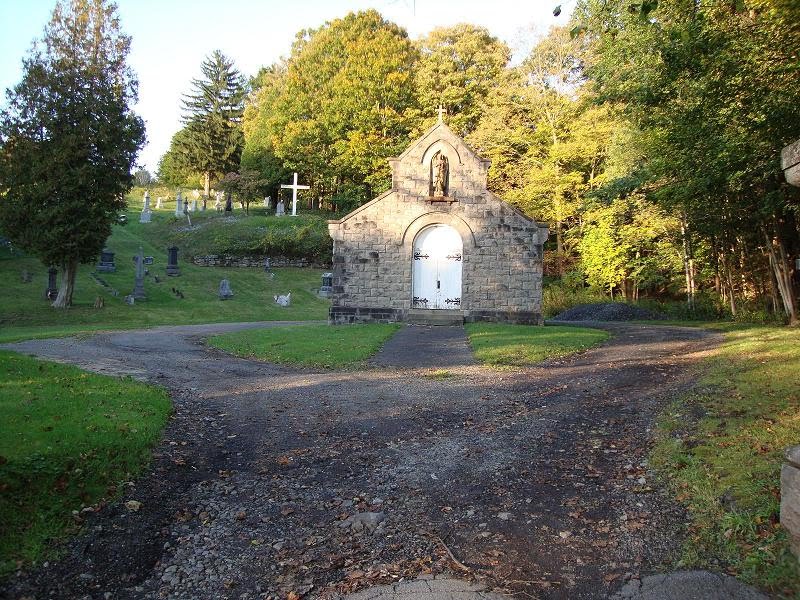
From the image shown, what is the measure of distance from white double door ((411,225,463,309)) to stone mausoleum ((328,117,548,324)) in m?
0.04

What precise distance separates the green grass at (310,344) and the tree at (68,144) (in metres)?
11.6

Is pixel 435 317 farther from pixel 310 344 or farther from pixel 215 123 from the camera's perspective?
pixel 215 123

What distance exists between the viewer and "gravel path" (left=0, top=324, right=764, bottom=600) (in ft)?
13.3

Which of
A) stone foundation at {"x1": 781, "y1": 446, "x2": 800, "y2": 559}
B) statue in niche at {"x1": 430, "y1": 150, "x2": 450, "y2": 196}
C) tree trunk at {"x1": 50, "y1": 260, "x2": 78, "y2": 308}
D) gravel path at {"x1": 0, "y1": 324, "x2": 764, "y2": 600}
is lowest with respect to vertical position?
gravel path at {"x1": 0, "y1": 324, "x2": 764, "y2": 600}

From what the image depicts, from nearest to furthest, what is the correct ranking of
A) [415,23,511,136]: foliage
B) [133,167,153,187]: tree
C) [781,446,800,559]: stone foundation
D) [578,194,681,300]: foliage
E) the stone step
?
[781,446,800,559]: stone foundation < the stone step < [578,194,681,300]: foliage < [415,23,511,136]: foliage < [133,167,153,187]: tree

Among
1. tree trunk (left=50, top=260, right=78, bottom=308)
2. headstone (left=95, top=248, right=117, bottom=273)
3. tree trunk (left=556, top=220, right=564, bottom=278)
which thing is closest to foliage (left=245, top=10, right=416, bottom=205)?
tree trunk (left=556, top=220, right=564, bottom=278)

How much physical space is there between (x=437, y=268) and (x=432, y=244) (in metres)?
0.90

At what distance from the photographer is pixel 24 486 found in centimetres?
490

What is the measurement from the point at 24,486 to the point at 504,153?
1405 inches

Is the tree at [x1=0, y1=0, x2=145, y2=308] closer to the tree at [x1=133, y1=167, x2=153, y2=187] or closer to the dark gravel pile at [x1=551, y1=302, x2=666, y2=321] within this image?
the dark gravel pile at [x1=551, y1=302, x2=666, y2=321]

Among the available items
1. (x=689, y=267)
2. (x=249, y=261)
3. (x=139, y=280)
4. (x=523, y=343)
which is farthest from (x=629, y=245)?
(x=139, y=280)

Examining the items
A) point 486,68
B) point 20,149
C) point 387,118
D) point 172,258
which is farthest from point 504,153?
point 20,149

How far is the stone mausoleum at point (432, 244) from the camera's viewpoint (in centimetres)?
2294

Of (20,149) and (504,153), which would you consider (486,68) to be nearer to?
(504,153)
